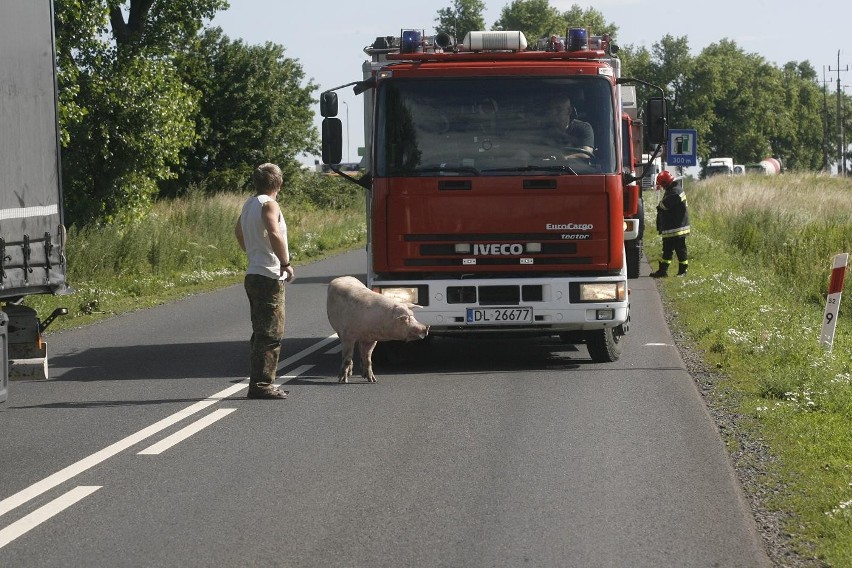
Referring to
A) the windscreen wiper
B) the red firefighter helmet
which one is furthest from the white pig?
the red firefighter helmet

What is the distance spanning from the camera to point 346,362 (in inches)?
468

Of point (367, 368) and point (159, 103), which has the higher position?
point (159, 103)

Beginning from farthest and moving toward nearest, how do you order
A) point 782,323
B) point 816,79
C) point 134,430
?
point 816,79
point 782,323
point 134,430

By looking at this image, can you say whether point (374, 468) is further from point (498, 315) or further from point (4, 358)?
point (498, 315)

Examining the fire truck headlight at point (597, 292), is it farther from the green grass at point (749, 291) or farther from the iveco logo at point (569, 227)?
the green grass at point (749, 291)

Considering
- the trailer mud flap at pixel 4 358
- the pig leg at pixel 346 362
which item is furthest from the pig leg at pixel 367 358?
the trailer mud flap at pixel 4 358

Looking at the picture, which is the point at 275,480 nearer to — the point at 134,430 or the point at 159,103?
the point at 134,430

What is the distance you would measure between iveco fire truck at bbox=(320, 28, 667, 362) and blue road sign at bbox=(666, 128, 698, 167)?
20945 millimetres

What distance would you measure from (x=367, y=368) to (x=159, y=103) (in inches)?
688

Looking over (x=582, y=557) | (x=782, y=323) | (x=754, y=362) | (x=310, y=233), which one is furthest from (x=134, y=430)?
(x=310, y=233)

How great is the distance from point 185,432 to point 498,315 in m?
3.95

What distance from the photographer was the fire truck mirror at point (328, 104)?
12.5 metres

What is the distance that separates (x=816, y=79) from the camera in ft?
554

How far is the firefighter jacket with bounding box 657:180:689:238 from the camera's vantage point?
23.5m
